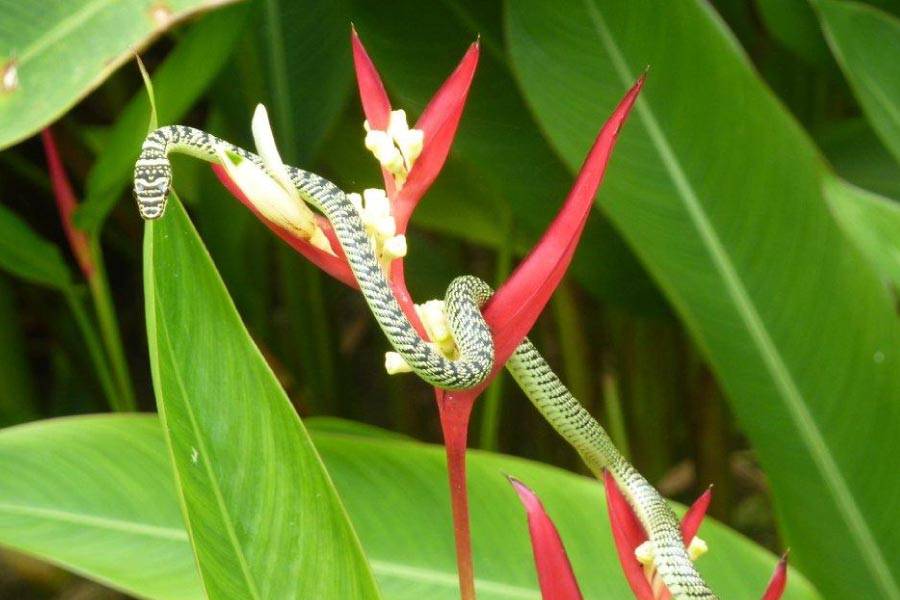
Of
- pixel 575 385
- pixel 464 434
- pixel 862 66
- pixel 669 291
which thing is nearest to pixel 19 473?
pixel 464 434

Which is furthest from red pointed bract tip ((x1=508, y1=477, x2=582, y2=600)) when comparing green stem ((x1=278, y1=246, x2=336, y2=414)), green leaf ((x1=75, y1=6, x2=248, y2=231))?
green stem ((x1=278, y1=246, x2=336, y2=414))

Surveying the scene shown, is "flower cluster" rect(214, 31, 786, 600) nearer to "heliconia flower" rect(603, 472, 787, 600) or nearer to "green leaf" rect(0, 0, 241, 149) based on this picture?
"heliconia flower" rect(603, 472, 787, 600)

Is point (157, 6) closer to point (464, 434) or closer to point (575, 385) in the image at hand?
point (464, 434)

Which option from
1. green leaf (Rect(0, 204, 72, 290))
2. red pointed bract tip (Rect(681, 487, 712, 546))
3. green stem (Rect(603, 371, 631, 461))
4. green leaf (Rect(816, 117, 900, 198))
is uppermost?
green leaf (Rect(816, 117, 900, 198))

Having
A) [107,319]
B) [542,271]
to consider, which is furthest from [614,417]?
[542,271]

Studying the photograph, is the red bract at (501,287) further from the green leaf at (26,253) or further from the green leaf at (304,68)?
the green leaf at (304,68)

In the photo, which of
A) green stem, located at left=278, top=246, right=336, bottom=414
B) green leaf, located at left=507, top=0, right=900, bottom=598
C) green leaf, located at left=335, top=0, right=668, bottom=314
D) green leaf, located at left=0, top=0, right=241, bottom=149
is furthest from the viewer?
green stem, located at left=278, top=246, right=336, bottom=414
